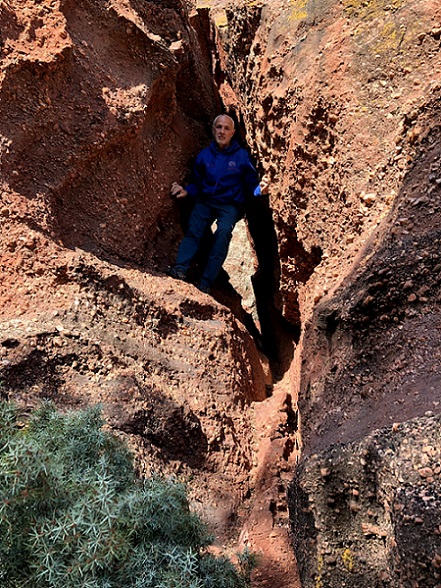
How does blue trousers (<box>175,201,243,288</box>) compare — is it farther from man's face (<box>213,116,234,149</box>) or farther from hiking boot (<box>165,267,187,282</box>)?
man's face (<box>213,116,234,149</box>)

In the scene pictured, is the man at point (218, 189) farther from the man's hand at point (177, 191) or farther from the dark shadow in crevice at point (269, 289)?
the dark shadow in crevice at point (269, 289)

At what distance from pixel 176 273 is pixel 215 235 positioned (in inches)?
18.2

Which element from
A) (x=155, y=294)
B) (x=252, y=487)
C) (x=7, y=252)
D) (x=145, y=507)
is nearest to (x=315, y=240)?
(x=155, y=294)

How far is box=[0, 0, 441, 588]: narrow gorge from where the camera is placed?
2205 millimetres

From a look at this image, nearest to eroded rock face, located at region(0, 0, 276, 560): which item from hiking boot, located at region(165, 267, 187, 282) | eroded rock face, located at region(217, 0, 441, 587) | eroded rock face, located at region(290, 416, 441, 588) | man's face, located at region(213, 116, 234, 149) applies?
hiking boot, located at region(165, 267, 187, 282)

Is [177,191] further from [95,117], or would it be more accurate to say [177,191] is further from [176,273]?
[95,117]

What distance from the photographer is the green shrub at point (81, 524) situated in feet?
6.01

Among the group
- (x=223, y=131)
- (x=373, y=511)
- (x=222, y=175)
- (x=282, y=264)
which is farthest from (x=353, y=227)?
(x=223, y=131)

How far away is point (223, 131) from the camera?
464 centimetres

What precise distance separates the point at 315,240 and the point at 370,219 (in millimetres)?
660

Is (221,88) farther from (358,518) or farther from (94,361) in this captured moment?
(358,518)

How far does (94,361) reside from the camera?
3.18m

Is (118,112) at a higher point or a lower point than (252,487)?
higher

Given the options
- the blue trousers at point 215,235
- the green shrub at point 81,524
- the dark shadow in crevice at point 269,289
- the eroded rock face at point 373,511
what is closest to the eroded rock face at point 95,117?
the blue trousers at point 215,235
